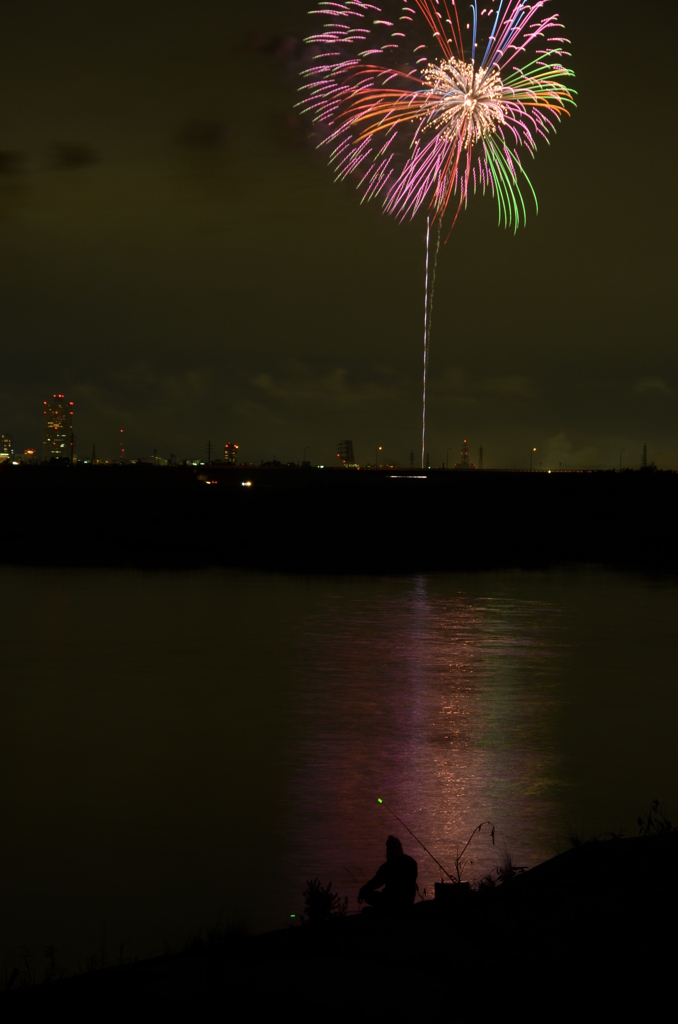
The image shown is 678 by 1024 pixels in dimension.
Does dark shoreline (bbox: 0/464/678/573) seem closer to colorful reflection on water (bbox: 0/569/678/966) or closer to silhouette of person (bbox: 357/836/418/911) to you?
colorful reflection on water (bbox: 0/569/678/966)

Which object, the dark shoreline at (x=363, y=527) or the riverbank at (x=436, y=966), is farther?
the dark shoreline at (x=363, y=527)

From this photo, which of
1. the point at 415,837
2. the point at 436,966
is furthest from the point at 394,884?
the point at 415,837

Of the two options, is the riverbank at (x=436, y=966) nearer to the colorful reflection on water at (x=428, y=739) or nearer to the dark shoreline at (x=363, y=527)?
the colorful reflection on water at (x=428, y=739)

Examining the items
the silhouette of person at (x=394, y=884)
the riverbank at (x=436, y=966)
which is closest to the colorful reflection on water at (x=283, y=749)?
the silhouette of person at (x=394, y=884)

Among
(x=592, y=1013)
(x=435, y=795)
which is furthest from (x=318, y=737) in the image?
(x=592, y=1013)

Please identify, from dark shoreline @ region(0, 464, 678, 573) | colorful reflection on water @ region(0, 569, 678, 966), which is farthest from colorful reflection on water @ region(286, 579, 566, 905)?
dark shoreline @ region(0, 464, 678, 573)

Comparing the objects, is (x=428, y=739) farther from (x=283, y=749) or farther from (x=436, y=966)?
(x=436, y=966)
